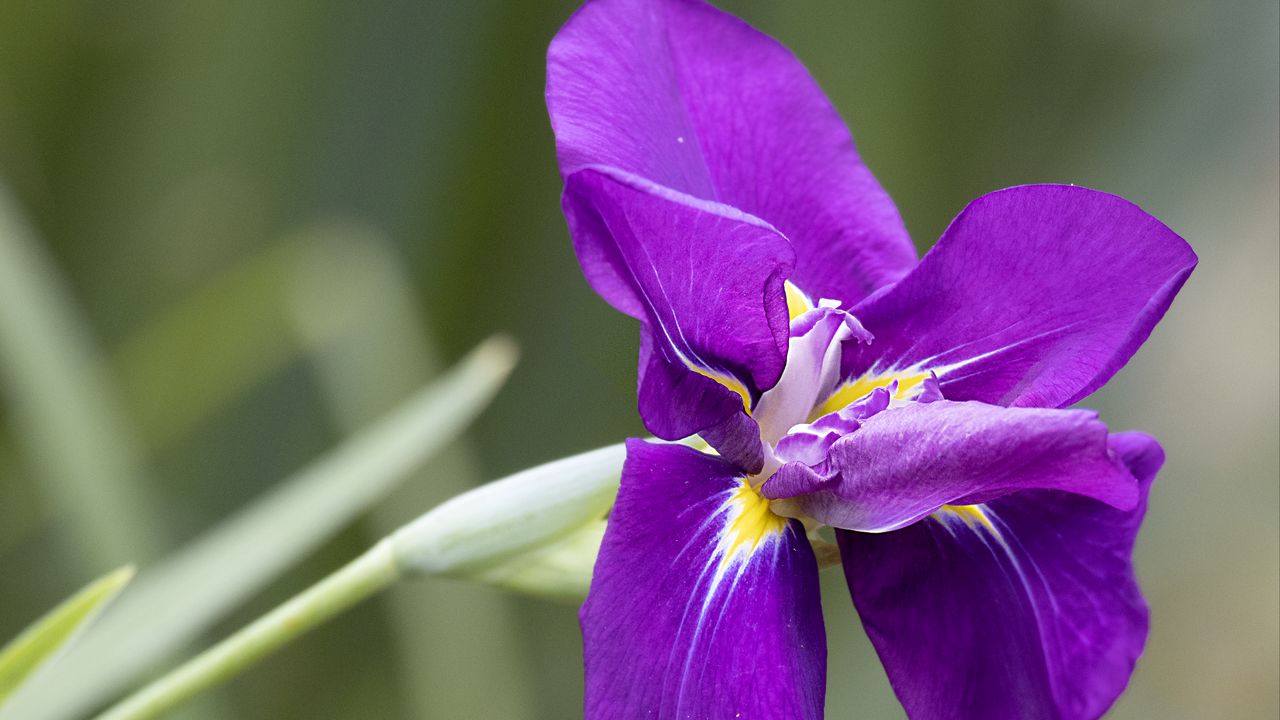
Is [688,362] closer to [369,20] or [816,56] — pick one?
[369,20]

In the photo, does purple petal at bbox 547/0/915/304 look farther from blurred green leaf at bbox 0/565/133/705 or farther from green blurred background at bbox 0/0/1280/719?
green blurred background at bbox 0/0/1280/719

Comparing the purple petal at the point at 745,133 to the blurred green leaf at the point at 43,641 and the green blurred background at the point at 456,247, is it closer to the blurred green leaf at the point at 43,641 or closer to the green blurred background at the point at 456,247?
the blurred green leaf at the point at 43,641

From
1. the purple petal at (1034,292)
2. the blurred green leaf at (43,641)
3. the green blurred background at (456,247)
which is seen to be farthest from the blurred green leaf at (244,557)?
the green blurred background at (456,247)

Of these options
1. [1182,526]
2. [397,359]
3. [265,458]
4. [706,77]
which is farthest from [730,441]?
[1182,526]

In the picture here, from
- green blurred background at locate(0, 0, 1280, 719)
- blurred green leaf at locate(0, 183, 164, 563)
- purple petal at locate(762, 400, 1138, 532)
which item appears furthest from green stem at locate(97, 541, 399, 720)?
green blurred background at locate(0, 0, 1280, 719)

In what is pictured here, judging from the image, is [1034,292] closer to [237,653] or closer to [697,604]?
[697,604]

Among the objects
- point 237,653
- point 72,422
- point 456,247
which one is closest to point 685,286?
point 237,653
